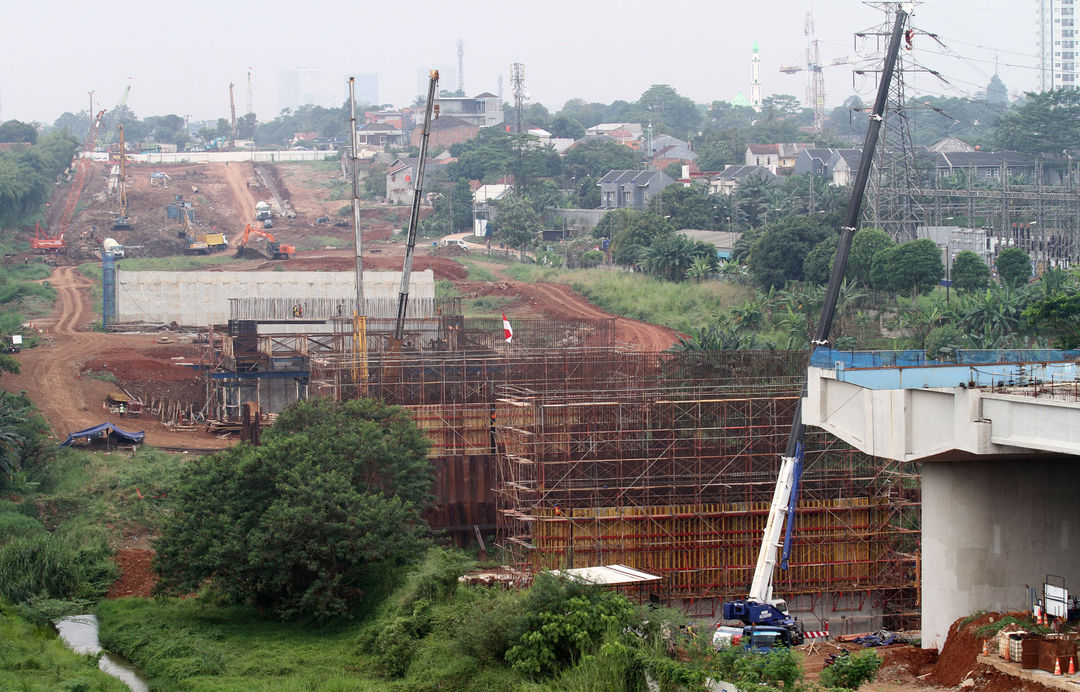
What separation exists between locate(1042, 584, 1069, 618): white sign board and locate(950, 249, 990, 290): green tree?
129ft

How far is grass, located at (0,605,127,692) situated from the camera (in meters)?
23.1

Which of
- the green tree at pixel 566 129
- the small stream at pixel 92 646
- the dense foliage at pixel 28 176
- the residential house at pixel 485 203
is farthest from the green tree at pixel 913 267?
the green tree at pixel 566 129

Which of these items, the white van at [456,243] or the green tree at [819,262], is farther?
the white van at [456,243]

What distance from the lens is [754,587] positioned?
79.5 feet

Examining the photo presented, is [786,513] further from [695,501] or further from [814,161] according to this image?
[814,161]

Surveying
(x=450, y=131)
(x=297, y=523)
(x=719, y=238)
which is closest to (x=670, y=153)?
(x=450, y=131)

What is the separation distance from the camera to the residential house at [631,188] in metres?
101

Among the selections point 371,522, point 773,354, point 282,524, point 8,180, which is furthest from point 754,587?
point 8,180

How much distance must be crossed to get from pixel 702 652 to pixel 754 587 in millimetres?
4977

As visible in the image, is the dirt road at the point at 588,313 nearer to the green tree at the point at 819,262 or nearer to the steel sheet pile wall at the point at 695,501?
the green tree at the point at 819,262

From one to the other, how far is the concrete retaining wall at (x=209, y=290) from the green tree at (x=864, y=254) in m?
20.3

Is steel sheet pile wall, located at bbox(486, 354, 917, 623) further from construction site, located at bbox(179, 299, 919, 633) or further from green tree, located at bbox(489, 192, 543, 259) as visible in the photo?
green tree, located at bbox(489, 192, 543, 259)

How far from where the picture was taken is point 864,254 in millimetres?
58562

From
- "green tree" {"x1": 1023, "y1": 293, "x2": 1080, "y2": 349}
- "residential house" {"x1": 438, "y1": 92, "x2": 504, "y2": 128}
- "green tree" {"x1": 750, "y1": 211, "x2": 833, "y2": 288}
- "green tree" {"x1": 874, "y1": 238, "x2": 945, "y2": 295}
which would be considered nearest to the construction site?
"green tree" {"x1": 1023, "y1": 293, "x2": 1080, "y2": 349}
